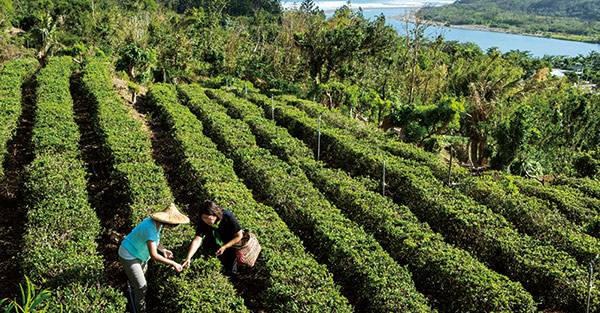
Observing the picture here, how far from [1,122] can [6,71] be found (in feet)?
25.9

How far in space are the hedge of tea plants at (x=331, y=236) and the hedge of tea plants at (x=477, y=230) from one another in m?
2.48

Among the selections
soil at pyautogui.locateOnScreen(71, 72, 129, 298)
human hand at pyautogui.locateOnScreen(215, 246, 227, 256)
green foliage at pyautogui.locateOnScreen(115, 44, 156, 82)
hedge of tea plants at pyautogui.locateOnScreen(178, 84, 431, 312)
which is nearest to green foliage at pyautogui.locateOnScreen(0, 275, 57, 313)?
soil at pyautogui.locateOnScreen(71, 72, 129, 298)

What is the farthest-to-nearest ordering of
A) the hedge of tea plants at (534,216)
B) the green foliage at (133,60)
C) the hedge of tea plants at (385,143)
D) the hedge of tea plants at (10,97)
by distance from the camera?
the green foliage at (133,60)
the hedge of tea plants at (385,143)
the hedge of tea plants at (10,97)
the hedge of tea plants at (534,216)

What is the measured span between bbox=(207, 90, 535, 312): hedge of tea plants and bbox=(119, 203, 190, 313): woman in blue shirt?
4526mm

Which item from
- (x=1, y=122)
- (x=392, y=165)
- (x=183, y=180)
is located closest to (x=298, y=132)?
(x=392, y=165)

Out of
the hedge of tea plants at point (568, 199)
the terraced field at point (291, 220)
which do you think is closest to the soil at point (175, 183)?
the terraced field at point (291, 220)

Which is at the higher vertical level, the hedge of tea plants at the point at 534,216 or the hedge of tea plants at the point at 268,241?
the hedge of tea plants at the point at 268,241

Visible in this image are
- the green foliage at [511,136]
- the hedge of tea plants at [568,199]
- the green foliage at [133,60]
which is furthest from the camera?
the green foliage at [133,60]

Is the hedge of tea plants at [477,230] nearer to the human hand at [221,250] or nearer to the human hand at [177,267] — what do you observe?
the human hand at [221,250]

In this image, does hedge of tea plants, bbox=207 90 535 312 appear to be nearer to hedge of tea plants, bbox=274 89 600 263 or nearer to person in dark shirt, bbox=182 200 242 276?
hedge of tea plants, bbox=274 89 600 263

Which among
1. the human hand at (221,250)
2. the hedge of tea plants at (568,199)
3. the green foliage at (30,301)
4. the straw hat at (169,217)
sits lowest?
the hedge of tea plants at (568,199)

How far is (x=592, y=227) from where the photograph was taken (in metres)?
8.60

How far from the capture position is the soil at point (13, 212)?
7076 mm

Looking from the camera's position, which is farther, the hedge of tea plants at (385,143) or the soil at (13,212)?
the hedge of tea plants at (385,143)
